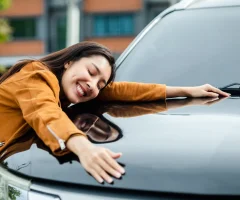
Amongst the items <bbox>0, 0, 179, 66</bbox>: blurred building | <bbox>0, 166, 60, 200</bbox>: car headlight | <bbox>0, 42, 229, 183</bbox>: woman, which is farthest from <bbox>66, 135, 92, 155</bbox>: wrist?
<bbox>0, 0, 179, 66</bbox>: blurred building

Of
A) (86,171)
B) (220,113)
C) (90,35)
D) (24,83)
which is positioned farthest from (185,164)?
(90,35)

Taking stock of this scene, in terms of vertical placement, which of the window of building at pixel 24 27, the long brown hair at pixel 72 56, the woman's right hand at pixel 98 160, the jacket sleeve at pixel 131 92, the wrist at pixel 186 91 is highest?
the long brown hair at pixel 72 56

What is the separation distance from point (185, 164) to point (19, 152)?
0.64m

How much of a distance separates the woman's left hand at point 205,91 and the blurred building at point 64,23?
43.8m

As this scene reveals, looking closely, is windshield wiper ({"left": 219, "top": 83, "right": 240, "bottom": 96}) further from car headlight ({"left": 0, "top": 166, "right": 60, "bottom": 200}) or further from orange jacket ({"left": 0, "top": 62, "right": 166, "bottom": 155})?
car headlight ({"left": 0, "top": 166, "right": 60, "bottom": 200})

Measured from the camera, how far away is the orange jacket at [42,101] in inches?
101

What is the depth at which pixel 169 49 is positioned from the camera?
3834 millimetres

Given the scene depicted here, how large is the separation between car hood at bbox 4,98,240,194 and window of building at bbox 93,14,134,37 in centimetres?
4527

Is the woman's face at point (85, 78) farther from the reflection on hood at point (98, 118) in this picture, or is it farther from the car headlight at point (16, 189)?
the car headlight at point (16, 189)

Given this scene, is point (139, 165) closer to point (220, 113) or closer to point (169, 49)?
point (220, 113)

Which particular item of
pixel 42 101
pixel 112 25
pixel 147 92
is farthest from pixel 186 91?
pixel 112 25

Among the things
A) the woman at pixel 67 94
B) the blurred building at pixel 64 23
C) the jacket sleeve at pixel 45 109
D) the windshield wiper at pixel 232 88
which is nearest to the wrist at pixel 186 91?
the woman at pixel 67 94

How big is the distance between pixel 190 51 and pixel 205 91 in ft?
1.86

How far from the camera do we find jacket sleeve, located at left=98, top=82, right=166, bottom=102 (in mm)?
3342
